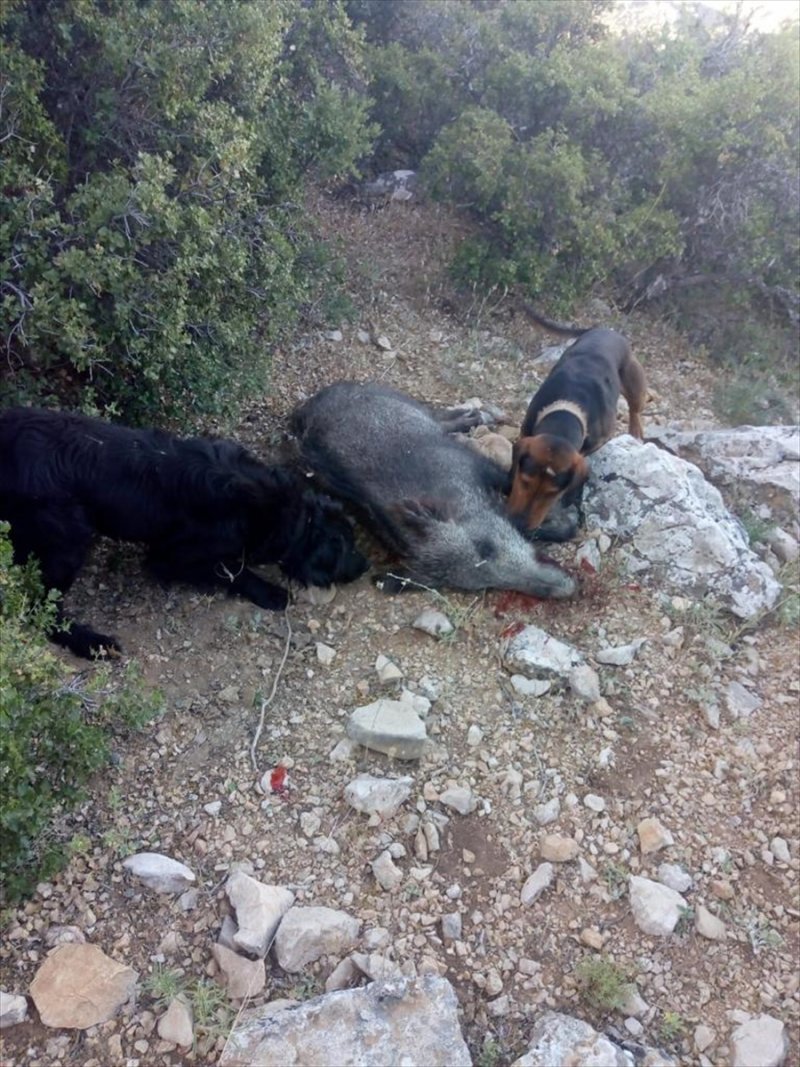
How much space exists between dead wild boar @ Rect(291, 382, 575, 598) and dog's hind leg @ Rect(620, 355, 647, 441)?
4.30ft

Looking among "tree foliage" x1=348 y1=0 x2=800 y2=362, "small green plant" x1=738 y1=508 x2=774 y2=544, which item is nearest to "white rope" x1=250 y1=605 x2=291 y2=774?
"small green plant" x1=738 y1=508 x2=774 y2=544

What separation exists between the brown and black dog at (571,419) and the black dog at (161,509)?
124 centimetres

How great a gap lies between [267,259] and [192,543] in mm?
1956

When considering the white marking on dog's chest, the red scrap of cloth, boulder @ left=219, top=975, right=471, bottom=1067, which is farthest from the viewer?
the white marking on dog's chest

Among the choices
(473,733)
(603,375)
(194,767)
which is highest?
(603,375)

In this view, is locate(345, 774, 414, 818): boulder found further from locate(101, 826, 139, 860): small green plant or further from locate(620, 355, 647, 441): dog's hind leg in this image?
locate(620, 355, 647, 441): dog's hind leg

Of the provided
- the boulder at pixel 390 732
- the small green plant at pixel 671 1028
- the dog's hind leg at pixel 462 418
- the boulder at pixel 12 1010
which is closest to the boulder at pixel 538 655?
the boulder at pixel 390 732

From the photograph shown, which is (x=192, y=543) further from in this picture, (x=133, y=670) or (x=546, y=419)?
(x=546, y=419)

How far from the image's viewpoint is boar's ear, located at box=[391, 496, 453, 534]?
5879 mm

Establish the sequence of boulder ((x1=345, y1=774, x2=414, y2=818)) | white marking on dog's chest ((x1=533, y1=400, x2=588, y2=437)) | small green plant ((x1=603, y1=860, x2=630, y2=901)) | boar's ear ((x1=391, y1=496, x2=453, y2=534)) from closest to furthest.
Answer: small green plant ((x1=603, y1=860, x2=630, y2=901)) → boulder ((x1=345, y1=774, x2=414, y2=818)) → boar's ear ((x1=391, y1=496, x2=453, y2=534)) → white marking on dog's chest ((x1=533, y1=400, x2=588, y2=437))

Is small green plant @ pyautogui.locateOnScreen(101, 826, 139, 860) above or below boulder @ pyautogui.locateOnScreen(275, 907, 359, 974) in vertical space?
below

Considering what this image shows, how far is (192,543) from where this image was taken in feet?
16.9

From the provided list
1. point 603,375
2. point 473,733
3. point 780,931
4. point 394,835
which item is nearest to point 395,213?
point 603,375

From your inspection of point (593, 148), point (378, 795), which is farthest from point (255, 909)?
point (593, 148)
